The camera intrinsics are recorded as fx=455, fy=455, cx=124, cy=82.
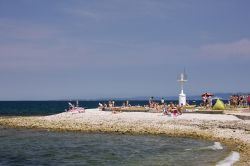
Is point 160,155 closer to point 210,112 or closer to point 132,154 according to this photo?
point 132,154

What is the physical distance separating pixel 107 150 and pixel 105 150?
146 millimetres

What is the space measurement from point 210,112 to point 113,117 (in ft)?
37.0

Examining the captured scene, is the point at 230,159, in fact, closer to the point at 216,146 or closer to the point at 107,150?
the point at 216,146

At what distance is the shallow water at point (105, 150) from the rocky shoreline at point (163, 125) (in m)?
1.61

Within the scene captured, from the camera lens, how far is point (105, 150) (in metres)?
32.0

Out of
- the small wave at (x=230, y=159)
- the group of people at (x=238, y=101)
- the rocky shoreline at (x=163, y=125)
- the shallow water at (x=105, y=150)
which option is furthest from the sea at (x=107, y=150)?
the group of people at (x=238, y=101)

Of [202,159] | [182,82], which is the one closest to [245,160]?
[202,159]

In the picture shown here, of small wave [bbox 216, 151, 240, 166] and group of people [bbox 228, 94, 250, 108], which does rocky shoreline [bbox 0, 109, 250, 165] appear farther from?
group of people [bbox 228, 94, 250, 108]

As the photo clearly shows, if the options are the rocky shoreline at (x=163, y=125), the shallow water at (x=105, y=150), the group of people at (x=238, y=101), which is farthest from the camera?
the group of people at (x=238, y=101)

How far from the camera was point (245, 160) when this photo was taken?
24.1 metres

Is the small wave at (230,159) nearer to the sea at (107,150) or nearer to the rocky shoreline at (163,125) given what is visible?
the sea at (107,150)

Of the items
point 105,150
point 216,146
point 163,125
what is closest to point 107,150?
point 105,150

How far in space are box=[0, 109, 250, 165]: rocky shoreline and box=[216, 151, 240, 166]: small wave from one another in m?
0.63

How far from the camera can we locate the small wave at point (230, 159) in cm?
2391
